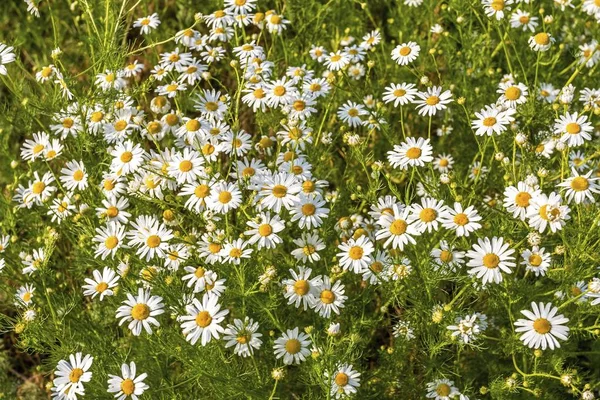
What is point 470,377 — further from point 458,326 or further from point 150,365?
point 150,365

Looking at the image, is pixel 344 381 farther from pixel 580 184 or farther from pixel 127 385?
pixel 580 184

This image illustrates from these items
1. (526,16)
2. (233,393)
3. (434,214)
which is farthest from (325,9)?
(233,393)

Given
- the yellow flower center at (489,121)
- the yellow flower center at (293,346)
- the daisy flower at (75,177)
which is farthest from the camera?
the daisy flower at (75,177)

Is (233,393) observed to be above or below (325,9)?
below

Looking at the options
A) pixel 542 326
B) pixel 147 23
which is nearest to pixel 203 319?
pixel 542 326

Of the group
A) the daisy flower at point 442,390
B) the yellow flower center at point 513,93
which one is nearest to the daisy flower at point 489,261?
the daisy flower at point 442,390

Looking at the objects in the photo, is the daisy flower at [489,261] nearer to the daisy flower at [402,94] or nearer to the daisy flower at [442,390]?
the daisy flower at [442,390]
